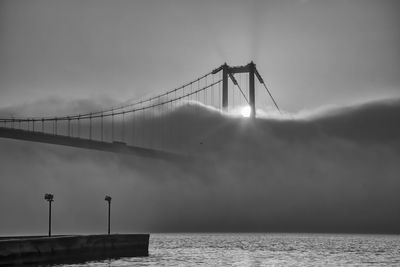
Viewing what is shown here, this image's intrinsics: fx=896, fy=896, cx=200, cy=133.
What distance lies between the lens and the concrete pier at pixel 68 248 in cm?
7488

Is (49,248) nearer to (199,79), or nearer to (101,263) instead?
(101,263)

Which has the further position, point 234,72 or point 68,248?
point 234,72

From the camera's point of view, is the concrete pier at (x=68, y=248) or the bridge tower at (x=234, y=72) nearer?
the concrete pier at (x=68, y=248)

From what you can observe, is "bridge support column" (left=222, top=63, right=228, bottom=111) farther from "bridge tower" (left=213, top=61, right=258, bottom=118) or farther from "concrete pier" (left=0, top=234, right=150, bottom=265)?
"concrete pier" (left=0, top=234, right=150, bottom=265)

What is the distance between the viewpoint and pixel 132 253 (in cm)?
10594

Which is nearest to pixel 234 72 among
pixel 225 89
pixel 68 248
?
pixel 225 89

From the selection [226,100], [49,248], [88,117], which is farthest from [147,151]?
[49,248]

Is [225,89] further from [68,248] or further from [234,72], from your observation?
[68,248]

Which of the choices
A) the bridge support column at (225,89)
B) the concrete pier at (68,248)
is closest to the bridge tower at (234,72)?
the bridge support column at (225,89)

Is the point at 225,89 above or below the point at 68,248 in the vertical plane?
above

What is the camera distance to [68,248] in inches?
3420

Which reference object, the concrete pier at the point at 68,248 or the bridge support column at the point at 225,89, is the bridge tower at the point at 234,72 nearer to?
the bridge support column at the point at 225,89

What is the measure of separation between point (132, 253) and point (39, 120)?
27783 mm

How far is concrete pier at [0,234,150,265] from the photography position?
7488cm
